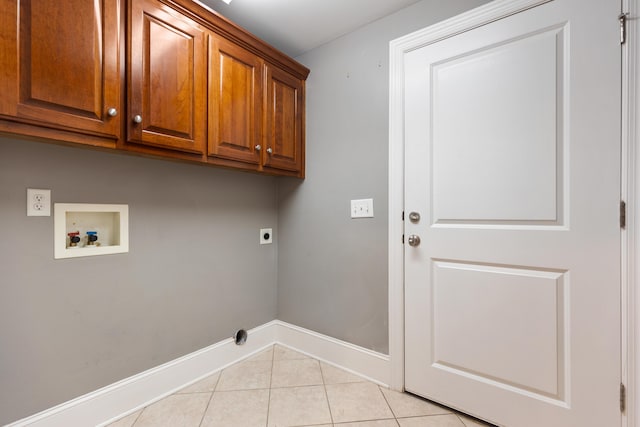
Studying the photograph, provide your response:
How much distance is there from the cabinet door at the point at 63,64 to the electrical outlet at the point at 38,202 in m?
0.38

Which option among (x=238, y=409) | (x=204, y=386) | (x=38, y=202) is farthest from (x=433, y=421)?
(x=38, y=202)

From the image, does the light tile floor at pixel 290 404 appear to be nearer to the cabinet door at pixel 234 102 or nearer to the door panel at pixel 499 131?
the door panel at pixel 499 131

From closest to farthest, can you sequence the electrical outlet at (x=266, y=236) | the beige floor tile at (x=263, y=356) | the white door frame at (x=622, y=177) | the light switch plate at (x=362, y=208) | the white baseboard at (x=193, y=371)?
the white door frame at (x=622, y=177) → the white baseboard at (x=193, y=371) → the light switch plate at (x=362, y=208) → the beige floor tile at (x=263, y=356) → the electrical outlet at (x=266, y=236)

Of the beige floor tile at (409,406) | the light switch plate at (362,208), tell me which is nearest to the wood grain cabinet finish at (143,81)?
the light switch plate at (362,208)

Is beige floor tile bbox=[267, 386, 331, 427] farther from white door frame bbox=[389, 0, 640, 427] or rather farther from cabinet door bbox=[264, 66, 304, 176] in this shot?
cabinet door bbox=[264, 66, 304, 176]

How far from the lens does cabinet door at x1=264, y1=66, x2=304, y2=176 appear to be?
1846 mm

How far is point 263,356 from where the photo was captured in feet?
6.80

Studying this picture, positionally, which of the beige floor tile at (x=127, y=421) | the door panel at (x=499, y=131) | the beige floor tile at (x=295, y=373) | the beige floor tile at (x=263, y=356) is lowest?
the beige floor tile at (x=263, y=356)

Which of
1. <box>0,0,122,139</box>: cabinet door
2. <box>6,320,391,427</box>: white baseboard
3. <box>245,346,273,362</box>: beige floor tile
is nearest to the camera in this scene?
<box>0,0,122,139</box>: cabinet door

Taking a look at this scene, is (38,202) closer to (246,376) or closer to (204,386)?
(204,386)

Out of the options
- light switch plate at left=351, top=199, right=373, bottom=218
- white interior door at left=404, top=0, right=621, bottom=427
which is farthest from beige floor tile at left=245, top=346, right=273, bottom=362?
light switch plate at left=351, top=199, right=373, bottom=218

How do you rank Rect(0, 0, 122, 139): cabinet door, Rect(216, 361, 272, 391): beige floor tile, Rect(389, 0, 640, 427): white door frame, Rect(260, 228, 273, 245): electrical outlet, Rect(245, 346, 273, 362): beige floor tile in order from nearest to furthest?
1. Rect(0, 0, 122, 139): cabinet door
2. Rect(389, 0, 640, 427): white door frame
3. Rect(216, 361, 272, 391): beige floor tile
4. Rect(245, 346, 273, 362): beige floor tile
5. Rect(260, 228, 273, 245): electrical outlet

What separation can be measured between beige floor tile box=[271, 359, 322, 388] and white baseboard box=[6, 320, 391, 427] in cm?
12

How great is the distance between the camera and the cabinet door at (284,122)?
6.06 ft
